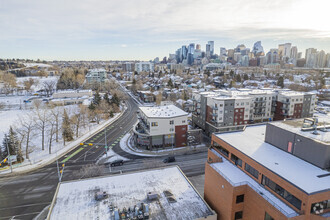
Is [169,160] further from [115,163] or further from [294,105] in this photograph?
[294,105]

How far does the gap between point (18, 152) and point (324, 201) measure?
46.8 meters

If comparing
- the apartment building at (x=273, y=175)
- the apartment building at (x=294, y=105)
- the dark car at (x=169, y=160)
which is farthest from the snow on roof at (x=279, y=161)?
the apartment building at (x=294, y=105)

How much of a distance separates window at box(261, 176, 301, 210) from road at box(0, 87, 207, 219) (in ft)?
56.1

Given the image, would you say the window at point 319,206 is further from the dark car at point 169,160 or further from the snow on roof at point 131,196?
the dark car at point 169,160

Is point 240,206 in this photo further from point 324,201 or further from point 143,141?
point 143,141

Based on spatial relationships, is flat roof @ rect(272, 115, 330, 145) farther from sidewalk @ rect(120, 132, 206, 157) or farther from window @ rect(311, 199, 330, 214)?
sidewalk @ rect(120, 132, 206, 157)

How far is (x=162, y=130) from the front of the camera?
4241cm

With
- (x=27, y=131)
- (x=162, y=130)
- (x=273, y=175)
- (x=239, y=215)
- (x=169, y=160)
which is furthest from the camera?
(x=27, y=131)

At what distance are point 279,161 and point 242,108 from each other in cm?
3288

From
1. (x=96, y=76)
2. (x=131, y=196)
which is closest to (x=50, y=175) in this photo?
(x=131, y=196)

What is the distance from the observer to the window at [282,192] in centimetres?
1471

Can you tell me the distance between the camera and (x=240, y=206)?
18.6m

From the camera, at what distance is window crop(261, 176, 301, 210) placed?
14.7 metres

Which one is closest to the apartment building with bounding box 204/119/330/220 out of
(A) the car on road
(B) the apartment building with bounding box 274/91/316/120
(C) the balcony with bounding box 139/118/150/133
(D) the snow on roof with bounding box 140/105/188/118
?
(A) the car on road
